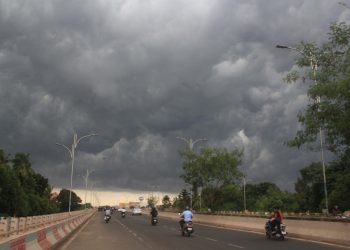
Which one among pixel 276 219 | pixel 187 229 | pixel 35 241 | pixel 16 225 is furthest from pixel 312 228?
pixel 16 225

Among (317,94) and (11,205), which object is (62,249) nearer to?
(317,94)

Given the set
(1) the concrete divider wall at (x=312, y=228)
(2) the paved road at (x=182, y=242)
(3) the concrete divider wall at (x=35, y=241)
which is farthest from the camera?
(1) the concrete divider wall at (x=312, y=228)

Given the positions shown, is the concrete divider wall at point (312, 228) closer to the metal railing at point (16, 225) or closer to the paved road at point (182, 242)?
the paved road at point (182, 242)

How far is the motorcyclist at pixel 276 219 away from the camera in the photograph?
24.9m

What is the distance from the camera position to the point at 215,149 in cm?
6844

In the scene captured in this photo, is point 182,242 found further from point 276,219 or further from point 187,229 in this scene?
point 187,229

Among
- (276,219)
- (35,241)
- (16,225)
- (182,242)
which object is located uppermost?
(276,219)

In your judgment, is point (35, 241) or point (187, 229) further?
point (187, 229)

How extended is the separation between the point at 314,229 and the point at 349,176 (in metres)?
4.50

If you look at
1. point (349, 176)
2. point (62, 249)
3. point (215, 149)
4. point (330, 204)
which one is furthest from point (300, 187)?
point (62, 249)

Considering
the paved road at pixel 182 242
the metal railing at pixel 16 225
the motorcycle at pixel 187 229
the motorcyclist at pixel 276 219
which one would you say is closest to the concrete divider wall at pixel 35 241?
the paved road at pixel 182 242

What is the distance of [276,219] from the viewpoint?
2511 centimetres

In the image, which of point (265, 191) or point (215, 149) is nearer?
point (215, 149)

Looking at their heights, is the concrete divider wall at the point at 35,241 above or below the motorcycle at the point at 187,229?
below
